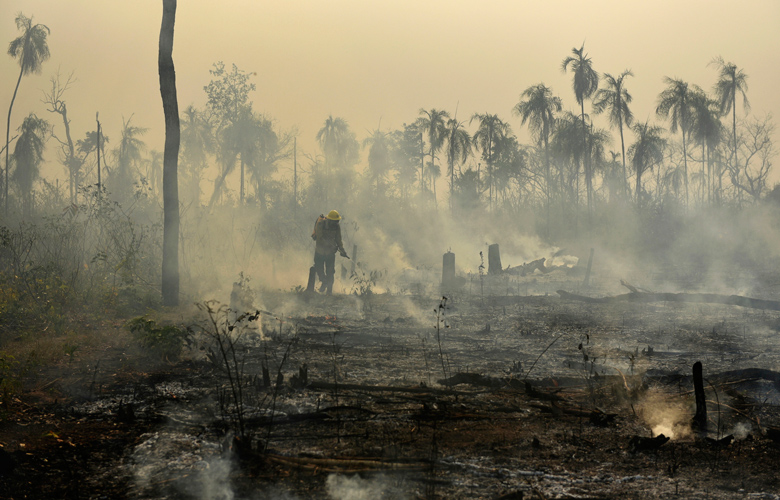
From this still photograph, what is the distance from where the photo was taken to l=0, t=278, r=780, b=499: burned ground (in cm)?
348

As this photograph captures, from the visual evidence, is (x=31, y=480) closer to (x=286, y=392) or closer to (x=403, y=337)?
(x=286, y=392)

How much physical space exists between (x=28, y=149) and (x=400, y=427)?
41.4 m

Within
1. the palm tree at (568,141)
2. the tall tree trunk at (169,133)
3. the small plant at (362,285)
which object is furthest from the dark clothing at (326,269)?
the palm tree at (568,141)

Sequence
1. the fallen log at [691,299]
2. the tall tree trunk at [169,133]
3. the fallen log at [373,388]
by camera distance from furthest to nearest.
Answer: the tall tree trunk at [169,133], the fallen log at [691,299], the fallen log at [373,388]

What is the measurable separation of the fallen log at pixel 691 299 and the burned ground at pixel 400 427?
319cm

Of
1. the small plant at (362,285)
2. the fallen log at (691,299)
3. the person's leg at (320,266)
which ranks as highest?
the person's leg at (320,266)

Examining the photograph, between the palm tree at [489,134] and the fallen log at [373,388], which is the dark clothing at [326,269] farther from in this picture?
the palm tree at [489,134]

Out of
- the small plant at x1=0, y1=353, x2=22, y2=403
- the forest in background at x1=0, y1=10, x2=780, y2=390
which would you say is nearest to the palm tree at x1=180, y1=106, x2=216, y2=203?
the forest in background at x1=0, y1=10, x2=780, y2=390

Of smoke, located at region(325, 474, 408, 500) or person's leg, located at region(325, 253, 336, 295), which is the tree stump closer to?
person's leg, located at region(325, 253, 336, 295)

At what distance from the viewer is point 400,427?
4539 mm

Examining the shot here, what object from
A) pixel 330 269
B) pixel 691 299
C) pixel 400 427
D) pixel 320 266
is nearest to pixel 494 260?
pixel 691 299

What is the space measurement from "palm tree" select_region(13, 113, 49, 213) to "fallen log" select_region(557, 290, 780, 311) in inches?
1479

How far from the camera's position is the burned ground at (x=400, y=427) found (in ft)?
11.4

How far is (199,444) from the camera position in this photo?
420cm
